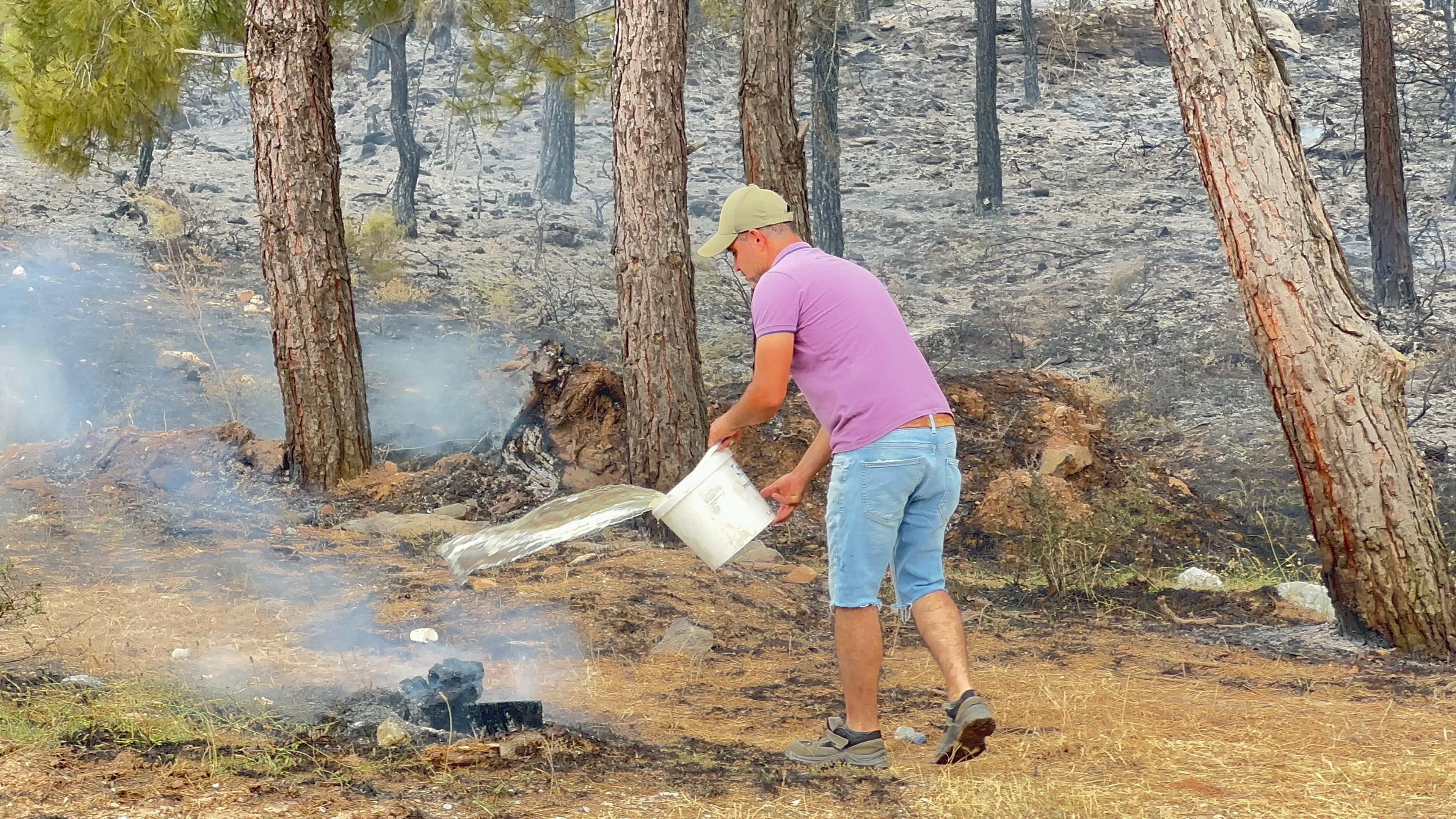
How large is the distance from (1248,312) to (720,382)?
7395 millimetres

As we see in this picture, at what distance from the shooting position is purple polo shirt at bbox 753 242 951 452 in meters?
3.64

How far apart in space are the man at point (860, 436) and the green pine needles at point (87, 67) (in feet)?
25.6

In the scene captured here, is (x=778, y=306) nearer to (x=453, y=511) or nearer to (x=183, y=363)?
(x=453, y=511)

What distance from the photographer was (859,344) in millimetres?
3660

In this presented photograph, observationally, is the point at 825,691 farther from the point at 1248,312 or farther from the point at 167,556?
the point at 167,556

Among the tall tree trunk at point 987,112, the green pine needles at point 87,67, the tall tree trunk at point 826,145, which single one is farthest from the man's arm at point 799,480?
the tall tree trunk at point 987,112

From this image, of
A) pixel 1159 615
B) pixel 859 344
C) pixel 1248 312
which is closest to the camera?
pixel 859 344

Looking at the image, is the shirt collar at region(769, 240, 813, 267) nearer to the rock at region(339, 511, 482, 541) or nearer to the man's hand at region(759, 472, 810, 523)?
the man's hand at region(759, 472, 810, 523)

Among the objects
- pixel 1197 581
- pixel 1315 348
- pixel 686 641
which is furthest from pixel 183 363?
pixel 1315 348

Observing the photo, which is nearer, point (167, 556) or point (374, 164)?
point (167, 556)

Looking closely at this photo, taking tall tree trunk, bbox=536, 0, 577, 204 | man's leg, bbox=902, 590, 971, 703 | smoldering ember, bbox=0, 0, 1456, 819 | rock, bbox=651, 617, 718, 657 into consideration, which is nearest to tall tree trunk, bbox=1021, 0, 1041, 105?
smoldering ember, bbox=0, 0, 1456, 819

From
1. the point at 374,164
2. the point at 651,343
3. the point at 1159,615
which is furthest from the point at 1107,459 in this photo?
the point at 374,164

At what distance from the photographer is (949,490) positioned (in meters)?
3.80

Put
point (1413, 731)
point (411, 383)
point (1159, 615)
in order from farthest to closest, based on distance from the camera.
A: point (411, 383)
point (1159, 615)
point (1413, 731)
